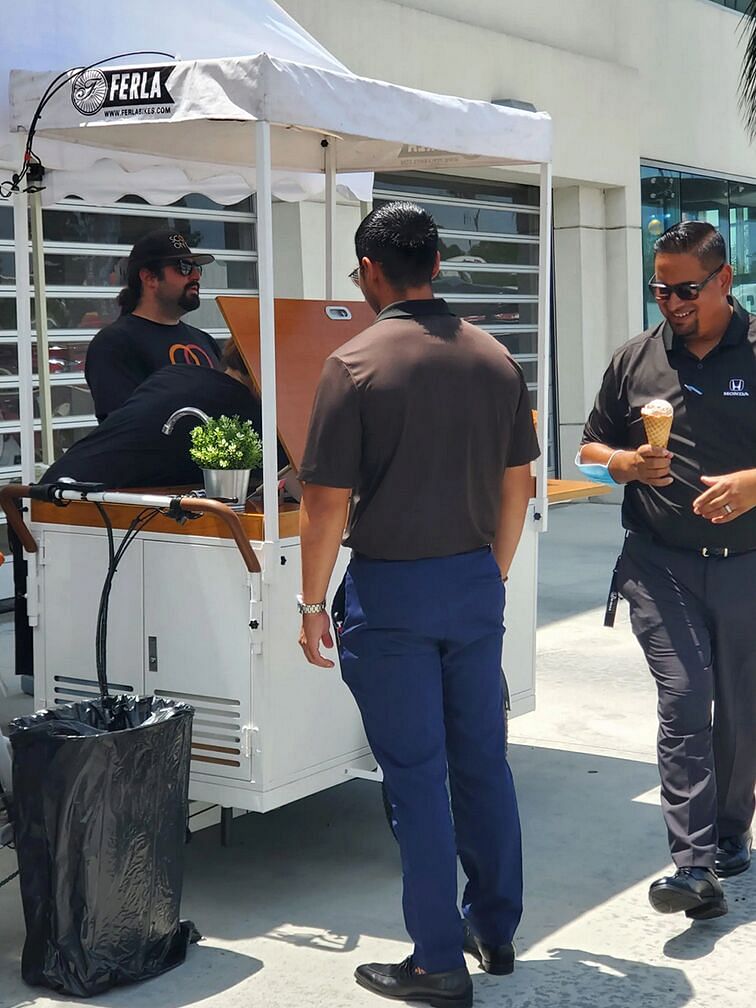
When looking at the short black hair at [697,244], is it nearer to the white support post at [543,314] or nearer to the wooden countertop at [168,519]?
the white support post at [543,314]

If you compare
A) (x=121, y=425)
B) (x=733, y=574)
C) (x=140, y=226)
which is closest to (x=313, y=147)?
(x=121, y=425)

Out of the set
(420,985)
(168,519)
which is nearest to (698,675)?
(420,985)

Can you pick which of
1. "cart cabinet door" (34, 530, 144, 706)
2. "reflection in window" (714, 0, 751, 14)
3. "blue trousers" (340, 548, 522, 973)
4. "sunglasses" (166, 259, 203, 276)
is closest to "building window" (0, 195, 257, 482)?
"sunglasses" (166, 259, 203, 276)

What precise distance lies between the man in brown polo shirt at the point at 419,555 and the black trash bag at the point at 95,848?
1.76 ft

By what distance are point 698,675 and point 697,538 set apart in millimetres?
400

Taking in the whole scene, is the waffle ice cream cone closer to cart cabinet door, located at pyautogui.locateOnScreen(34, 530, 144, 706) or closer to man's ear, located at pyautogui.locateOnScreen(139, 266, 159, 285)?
cart cabinet door, located at pyautogui.locateOnScreen(34, 530, 144, 706)

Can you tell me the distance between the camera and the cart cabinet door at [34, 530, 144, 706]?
443 centimetres

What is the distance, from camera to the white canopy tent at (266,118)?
3.99 meters

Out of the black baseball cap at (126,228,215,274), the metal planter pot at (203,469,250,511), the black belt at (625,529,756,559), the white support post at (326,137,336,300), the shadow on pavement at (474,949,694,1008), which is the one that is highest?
the white support post at (326,137,336,300)

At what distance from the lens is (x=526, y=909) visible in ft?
13.9

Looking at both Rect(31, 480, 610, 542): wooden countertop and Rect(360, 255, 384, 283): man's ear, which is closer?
Rect(360, 255, 384, 283): man's ear

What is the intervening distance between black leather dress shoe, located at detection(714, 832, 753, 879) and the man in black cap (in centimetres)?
253

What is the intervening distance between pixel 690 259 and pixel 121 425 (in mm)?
1855

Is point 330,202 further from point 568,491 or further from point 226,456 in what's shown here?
point 226,456
